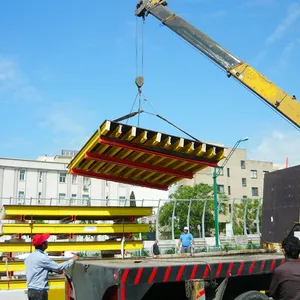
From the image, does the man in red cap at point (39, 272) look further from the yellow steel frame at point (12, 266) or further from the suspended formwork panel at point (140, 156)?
the yellow steel frame at point (12, 266)

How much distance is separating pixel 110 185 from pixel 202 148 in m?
56.4

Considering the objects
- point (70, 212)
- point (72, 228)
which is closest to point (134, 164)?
point (70, 212)

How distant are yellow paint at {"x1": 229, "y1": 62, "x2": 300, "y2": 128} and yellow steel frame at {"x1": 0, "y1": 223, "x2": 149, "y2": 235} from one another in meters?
5.71

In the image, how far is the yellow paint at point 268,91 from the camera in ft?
42.7

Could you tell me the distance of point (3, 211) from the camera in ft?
33.7

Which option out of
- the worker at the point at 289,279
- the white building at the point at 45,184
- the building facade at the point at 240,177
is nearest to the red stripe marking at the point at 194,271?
the worker at the point at 289,279

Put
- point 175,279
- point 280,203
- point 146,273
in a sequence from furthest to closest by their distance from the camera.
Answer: point 280,203 → point 175,279 → point 146,273

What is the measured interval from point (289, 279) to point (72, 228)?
760 centimetres

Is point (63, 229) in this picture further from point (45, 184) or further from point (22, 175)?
point (45, 184)

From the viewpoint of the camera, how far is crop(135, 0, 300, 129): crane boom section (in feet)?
43.0

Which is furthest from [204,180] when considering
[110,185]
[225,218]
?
[110,185]

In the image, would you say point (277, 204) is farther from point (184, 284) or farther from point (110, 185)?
point (110, 185)

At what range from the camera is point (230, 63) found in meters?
14.0

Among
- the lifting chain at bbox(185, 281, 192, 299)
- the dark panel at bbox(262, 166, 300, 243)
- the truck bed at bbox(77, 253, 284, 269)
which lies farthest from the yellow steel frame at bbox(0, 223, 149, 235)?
the lifting chain at bbox(185, 281, 192, 299)
